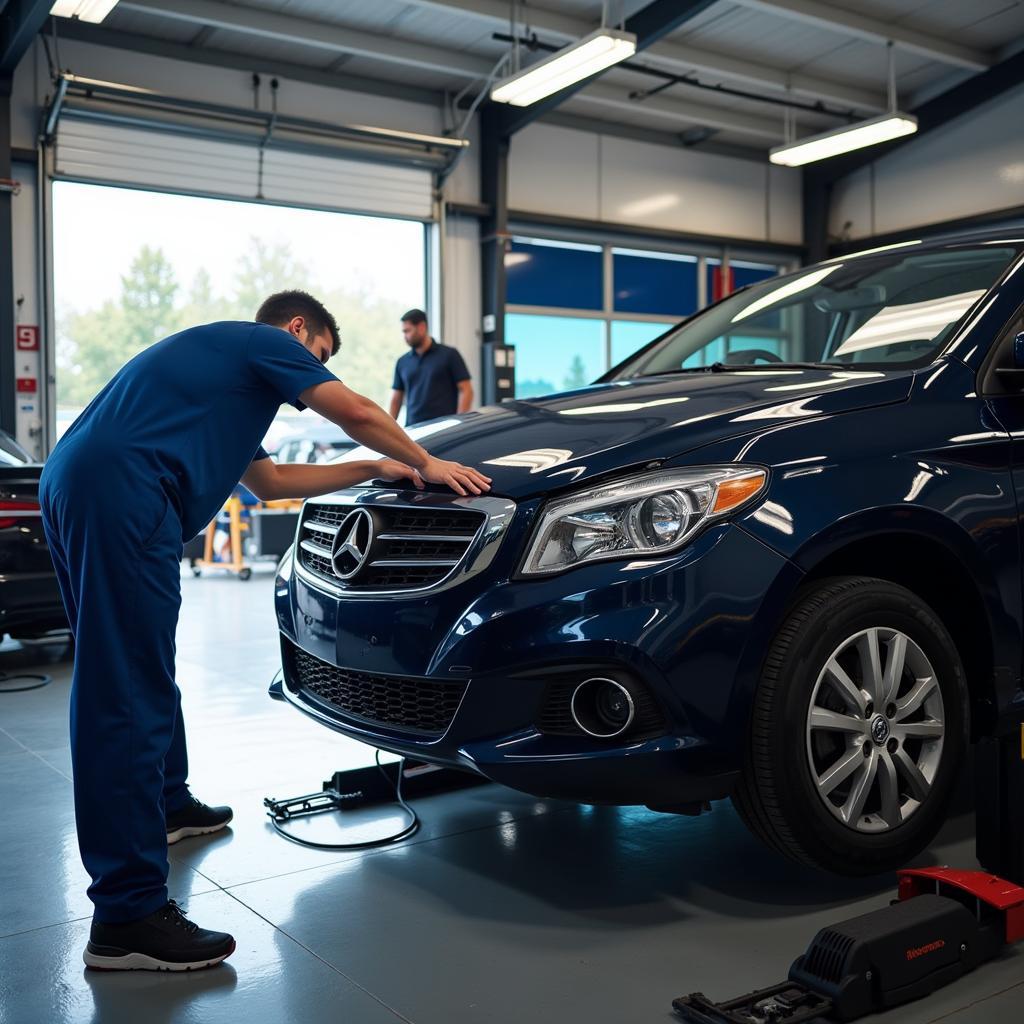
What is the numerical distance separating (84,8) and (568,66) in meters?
3.49

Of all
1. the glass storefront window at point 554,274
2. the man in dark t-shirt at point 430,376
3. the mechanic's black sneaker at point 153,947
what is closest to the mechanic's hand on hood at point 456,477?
the mechanic's black sneaker at point 153,947

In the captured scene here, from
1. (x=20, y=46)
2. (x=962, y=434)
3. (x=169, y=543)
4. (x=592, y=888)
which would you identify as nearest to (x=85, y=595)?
(x=169, y=543)

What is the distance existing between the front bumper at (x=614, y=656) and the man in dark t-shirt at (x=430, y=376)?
5530 millimetres

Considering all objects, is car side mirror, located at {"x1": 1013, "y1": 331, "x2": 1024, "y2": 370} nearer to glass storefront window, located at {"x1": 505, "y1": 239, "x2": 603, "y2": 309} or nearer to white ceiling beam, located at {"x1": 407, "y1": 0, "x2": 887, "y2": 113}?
white ceiling beam, located at {"x1": 407, "y1": 0, "x2": 887, "y2": 113}

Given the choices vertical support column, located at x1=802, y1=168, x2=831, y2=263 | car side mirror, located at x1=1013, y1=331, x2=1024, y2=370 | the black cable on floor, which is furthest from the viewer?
vertical support column, located at x1=802, y1=168, x2=831, y2=263

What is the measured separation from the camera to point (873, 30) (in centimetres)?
962

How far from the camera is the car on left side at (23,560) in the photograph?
4441mm

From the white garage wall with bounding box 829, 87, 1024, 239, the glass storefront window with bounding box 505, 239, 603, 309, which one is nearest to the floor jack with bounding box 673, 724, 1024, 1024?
the glass storefront window with bounding box 505, 239, 603, 309

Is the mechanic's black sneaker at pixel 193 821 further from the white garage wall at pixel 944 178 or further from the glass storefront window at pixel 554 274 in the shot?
the white garage wall at pixel 944 178

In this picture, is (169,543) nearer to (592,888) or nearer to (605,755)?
(605,755)

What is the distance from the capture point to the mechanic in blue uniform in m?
1.96

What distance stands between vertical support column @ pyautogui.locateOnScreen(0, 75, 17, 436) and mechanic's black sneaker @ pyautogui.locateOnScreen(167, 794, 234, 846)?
652cm

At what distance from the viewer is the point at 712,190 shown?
12.8 meters

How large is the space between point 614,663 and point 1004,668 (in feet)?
3.00
